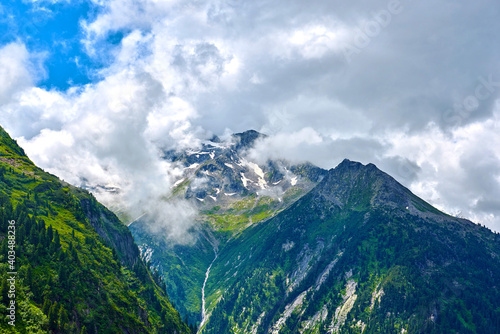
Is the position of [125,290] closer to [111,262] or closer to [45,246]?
[111,262]

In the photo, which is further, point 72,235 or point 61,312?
point 72,235

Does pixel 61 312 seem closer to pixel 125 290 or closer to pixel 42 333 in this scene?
pixel 42 333

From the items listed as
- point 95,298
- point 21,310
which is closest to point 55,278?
point 95,298

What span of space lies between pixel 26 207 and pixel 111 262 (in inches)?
2177

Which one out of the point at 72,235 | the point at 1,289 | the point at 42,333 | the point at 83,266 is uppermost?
the point at 72,235

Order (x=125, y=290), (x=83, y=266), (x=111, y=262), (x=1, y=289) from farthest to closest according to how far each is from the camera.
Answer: (x=111, y=262) < (x=125, y=290) < (x=83, y=266) < (x=1, y=289)

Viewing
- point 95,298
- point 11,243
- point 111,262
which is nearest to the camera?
point 11,243

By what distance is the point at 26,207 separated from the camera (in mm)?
189625

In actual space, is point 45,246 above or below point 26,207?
below

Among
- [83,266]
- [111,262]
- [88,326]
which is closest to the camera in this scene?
[88,326]

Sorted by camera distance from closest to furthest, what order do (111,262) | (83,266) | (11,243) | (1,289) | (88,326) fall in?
(1,289)
(11,243)
(88,326)
(83,266)
(111,262)

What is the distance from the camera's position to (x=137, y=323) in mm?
164250

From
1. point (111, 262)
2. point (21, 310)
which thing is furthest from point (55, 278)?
point (111, 262)

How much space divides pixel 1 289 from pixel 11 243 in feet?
75.4
